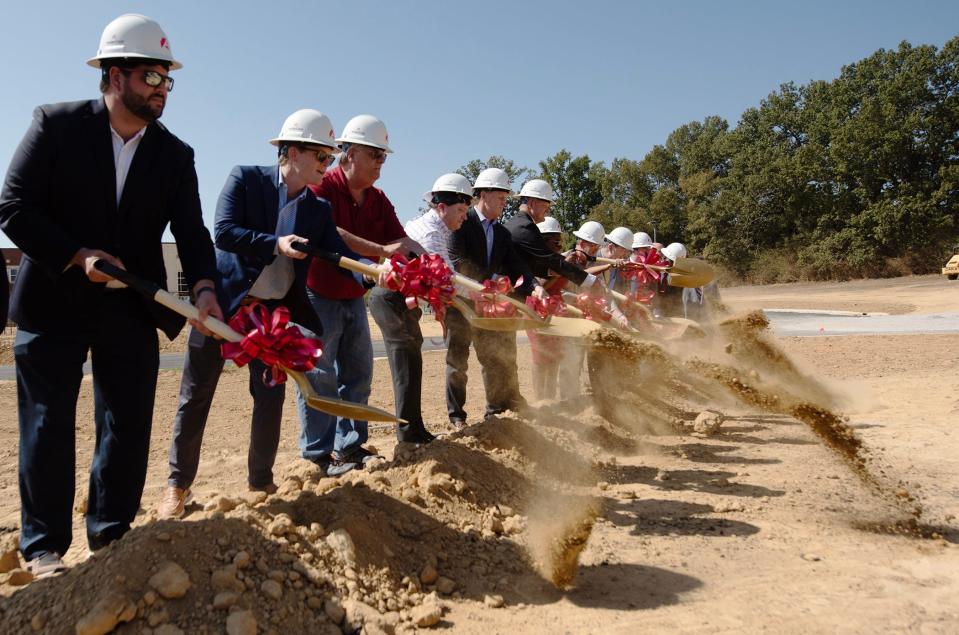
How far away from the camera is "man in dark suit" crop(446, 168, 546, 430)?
621 centimetres

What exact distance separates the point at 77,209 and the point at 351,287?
1.90 m

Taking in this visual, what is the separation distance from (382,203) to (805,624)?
139 inches

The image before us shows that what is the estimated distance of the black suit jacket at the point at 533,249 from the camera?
279 inches

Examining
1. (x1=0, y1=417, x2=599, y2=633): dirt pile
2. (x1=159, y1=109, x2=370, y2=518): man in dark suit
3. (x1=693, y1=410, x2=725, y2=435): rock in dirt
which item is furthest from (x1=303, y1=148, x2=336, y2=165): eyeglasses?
(x1=693, y1=410, x2=725, y2=435): rock in dirt

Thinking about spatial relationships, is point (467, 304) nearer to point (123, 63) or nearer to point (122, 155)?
point (122, 155)

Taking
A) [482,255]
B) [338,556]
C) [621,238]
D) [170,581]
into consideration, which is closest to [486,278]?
[482,255]

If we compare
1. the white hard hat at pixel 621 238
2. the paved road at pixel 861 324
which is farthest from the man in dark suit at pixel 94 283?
the paved road at pixel 861 324

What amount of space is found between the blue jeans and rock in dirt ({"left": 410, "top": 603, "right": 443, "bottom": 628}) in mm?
1740

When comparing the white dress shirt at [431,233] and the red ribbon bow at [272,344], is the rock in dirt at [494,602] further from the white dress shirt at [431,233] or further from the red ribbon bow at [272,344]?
the white dress shirt at [431,233]

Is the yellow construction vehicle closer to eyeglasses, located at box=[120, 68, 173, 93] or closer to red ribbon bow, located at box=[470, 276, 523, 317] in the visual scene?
red ribbon bow, located at box=[470, 276, 523, 317]

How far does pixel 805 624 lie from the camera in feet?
9.84

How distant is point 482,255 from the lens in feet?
20.7

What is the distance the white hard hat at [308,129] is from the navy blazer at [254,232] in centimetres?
24

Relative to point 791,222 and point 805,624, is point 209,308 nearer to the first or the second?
point 805,624
